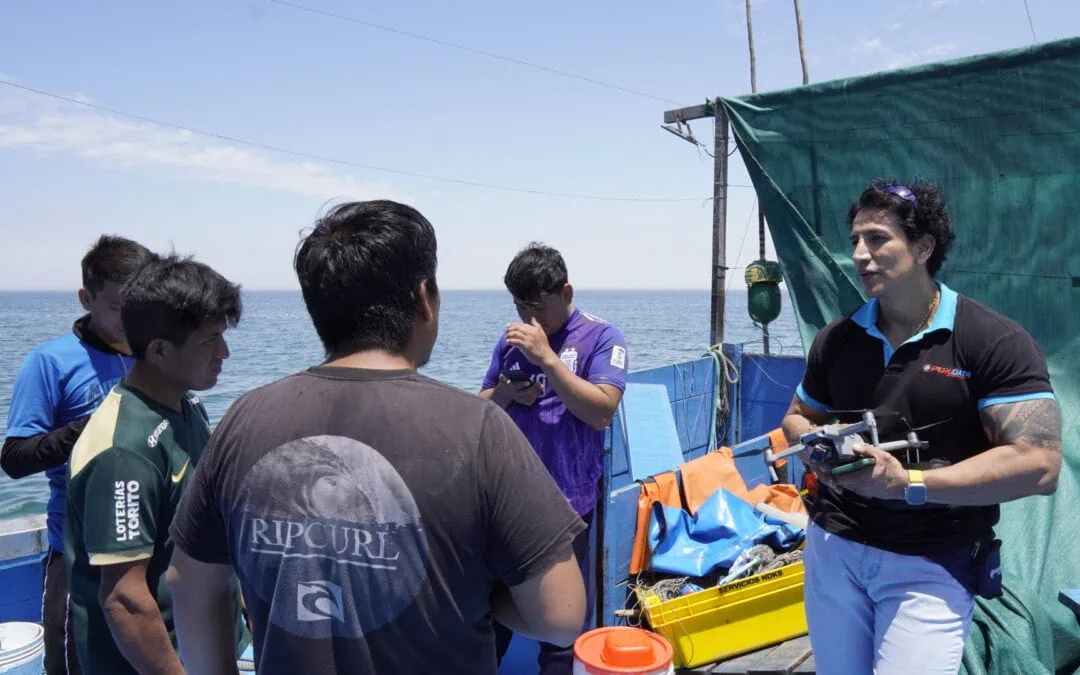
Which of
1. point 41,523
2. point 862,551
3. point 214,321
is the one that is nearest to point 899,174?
point 862,551

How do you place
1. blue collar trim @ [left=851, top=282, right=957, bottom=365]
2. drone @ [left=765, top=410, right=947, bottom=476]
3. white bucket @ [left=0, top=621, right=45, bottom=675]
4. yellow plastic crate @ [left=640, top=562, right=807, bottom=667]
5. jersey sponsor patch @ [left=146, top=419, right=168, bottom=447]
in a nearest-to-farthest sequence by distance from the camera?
jersey sponsor patch @ [left=146, top=419, right=168, bottom=447]
drone @ [left=765, top=410, right=947, bottom=476]
blue collar trim @ [left=851, top=282, right=957, bottom=365]
white bucket @ [left=0, top=621, right=45, bottom=675]
yellow plastic crate @ [left=640, top=562, right=807, bottom=667]

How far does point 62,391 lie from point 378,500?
6.92 ft

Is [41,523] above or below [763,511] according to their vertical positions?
above

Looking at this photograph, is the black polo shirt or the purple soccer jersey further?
the purple soccer jersey

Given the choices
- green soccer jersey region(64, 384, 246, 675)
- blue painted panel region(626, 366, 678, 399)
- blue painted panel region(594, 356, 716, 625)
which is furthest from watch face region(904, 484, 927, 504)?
blue painted panel region(626, 366, 678, 399)

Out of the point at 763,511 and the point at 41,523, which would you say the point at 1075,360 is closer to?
the point at 763,511

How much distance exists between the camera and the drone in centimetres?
202

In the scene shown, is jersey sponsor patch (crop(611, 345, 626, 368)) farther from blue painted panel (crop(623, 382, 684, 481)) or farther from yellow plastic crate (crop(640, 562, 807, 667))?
blue painted panel (crop(623, 382, 684, 481))

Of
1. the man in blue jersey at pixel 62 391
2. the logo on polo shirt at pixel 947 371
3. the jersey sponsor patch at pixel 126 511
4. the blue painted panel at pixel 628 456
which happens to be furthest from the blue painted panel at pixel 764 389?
the jersey sponsor patch at pixel 126 511

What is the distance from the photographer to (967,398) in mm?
2156

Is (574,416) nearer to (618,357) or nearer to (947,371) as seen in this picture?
(618,357)

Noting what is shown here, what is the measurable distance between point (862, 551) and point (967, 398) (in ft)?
1.76

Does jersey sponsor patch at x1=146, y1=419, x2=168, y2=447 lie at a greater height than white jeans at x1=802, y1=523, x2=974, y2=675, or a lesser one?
greater

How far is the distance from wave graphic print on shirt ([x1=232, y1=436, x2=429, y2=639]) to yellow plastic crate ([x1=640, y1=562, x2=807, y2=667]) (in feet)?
8.40
